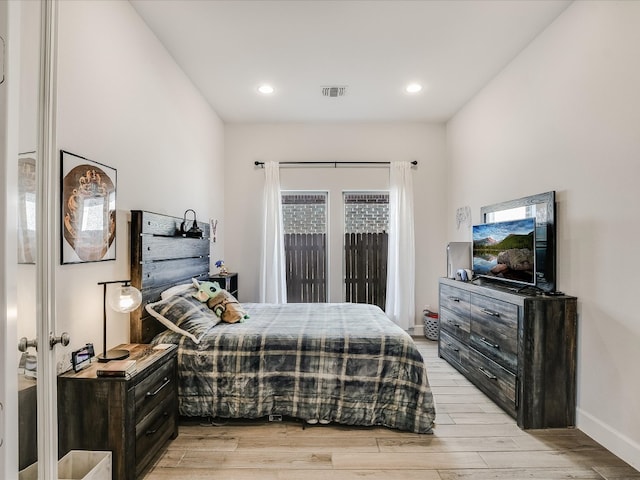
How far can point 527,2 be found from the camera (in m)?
2.36

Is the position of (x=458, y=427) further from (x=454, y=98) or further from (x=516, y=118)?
(x=454, y=98)

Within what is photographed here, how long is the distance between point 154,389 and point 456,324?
2776mm

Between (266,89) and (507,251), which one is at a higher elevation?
(266,89)

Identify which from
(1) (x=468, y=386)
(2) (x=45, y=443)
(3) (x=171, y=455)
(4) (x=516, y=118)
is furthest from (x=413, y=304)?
(2) (x=45, y=443)

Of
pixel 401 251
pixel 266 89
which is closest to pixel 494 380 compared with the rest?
pixel 401 251

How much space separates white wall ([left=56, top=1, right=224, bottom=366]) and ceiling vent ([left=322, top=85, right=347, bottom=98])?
1.42 meters

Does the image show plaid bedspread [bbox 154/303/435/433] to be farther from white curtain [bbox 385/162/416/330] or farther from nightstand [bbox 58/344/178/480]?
white curtain [bbox 385/162/416/330]

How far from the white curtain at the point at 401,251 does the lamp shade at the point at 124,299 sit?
3.33 metres

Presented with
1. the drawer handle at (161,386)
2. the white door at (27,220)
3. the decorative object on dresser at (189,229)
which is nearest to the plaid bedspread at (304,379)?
the drawer handle at (161,386)

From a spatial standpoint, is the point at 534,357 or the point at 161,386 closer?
the point at 161,386

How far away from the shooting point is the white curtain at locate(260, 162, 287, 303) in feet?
14.8

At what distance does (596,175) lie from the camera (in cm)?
220

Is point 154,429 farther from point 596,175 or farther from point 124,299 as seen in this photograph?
point 596,175

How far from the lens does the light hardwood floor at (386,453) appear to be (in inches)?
74.7
